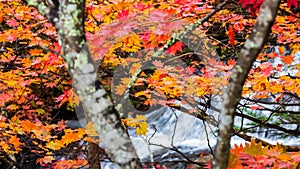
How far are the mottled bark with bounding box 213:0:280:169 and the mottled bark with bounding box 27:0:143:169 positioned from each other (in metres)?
0.36

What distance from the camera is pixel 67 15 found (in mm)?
1375

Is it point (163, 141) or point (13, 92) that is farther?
point (163, 141)

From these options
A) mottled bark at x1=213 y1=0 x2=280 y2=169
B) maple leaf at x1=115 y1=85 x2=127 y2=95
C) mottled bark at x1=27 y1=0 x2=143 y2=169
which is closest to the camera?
mottled bark at x1=213 y1=0 x2=280 y2=169

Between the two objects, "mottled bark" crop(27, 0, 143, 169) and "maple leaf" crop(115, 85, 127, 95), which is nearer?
"mottled bark" crop(27, 0, 143, 169)

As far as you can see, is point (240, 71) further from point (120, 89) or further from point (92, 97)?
point (120, 89)

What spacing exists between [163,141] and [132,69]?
581 centimetres

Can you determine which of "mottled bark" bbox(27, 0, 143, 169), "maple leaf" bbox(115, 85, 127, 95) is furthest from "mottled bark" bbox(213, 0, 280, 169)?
"maple leaf" bbox(115, 85, 127, 95)

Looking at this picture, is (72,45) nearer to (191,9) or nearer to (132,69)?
(191,9)

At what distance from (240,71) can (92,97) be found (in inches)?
24.5

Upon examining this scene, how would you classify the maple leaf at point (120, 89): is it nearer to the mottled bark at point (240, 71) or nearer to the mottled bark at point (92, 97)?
the mottled bark at point (92, 97)

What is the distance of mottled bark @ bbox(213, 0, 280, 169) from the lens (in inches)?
46.6

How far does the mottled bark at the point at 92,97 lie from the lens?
4.29 ft

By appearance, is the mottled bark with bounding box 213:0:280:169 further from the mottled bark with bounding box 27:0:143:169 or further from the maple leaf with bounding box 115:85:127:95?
the maple leaf with bounding box 115:85:127:95

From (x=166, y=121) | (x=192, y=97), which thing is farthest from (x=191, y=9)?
(x=166, y=121)
